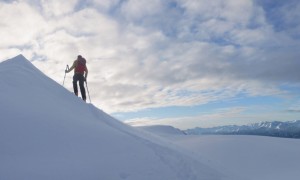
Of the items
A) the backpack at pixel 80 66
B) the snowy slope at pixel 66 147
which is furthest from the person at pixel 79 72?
the snowy slope at pixel 66 147

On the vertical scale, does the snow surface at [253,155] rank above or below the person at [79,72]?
below

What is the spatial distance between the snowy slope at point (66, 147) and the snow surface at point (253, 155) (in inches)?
142

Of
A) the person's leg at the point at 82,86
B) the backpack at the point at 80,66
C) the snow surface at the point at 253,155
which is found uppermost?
the backpack at the point at 80,66

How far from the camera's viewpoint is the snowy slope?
7.25m

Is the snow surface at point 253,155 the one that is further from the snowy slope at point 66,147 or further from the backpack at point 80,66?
the backpack at point 80,66

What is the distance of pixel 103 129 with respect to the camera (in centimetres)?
1057

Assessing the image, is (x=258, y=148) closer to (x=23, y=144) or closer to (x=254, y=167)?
(x=254, y=167)

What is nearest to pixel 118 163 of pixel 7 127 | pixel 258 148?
pixel 7 127

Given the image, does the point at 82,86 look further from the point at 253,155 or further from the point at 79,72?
the point at 253,155

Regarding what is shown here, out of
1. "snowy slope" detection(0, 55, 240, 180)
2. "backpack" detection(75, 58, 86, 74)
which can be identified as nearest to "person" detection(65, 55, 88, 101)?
"backpack" detection(75, 58, 86, 74)

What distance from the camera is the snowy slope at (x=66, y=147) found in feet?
23.8

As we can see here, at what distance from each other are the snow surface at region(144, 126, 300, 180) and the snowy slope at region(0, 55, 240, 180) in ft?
11.8

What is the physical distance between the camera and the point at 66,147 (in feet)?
27.2

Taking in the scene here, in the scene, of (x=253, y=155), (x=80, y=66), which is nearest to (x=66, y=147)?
(x=80, y=66)
